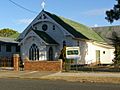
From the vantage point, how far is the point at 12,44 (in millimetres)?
52000

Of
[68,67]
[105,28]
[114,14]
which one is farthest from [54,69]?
[105,28]

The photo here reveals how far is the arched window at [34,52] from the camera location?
42.2m

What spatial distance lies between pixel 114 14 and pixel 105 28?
22.5 meters

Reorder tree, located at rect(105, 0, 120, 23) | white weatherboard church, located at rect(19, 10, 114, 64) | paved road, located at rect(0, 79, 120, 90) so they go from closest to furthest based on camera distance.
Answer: paved road, located at rect(0, 79, 120, 90) < tree, located at rect(105, 0, 120, 23) < white weatherboard church, located at rect(19, 10, 114, 64)

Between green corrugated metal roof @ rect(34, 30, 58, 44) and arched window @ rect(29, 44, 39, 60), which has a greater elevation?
green corrugated metal roof @ rect(34, 30, 58, 44)

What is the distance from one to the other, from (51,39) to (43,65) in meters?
10.5

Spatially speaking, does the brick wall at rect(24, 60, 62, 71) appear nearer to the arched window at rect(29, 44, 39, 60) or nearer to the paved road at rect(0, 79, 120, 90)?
the arched window at rect(29, 44, 39, 60)

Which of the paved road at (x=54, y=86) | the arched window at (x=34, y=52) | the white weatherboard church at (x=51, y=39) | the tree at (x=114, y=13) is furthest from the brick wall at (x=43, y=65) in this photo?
the paved road at (x=54, y=86)

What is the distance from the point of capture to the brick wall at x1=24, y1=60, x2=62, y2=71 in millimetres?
32834

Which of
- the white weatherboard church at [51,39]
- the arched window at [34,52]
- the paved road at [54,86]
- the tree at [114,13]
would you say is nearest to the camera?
the paved road at [54,86]

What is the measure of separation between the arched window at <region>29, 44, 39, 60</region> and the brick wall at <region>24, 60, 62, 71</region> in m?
7.96

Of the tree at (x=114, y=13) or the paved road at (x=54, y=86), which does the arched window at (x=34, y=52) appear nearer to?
the tree at (x=114, y=13)

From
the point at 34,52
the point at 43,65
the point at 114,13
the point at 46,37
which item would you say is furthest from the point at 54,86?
the point at 46,37

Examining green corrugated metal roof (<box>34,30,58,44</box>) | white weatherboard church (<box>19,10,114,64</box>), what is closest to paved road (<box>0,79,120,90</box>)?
white weatherboard church (<box>19,10,114,64</box>)
